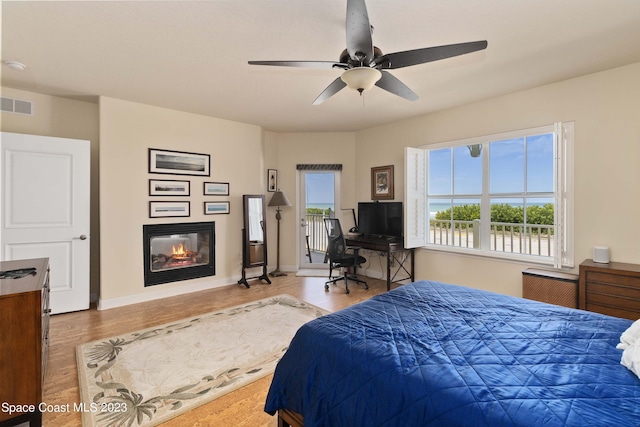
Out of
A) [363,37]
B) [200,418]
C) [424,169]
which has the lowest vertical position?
[200,418]

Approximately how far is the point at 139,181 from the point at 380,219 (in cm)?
362

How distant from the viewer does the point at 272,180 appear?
18.7 ft

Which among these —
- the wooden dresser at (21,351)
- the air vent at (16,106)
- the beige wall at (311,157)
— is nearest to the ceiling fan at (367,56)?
the wooden dresser at (21,351)

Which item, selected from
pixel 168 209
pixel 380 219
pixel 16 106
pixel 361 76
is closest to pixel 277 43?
pixel 361 76

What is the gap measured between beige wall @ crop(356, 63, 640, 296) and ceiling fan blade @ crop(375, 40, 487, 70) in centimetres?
229

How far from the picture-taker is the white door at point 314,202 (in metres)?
5.79

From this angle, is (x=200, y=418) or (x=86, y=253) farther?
(x=86, y=253)

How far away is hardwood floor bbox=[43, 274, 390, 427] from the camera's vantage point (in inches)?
74.2

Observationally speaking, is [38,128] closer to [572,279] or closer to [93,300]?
[93,300]

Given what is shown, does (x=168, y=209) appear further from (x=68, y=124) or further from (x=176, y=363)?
(x=176, y=363)

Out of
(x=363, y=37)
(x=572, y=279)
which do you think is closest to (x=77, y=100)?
(x=363, y=37)

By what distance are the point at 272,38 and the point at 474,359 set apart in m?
2.53

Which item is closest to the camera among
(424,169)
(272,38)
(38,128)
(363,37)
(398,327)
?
(398,327)

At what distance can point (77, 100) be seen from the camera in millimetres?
3928
